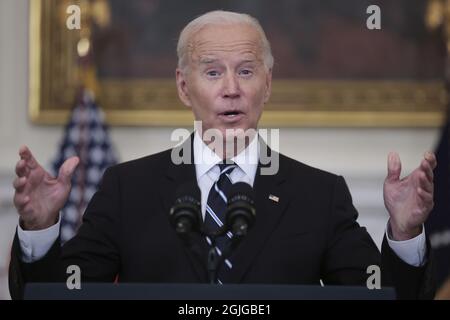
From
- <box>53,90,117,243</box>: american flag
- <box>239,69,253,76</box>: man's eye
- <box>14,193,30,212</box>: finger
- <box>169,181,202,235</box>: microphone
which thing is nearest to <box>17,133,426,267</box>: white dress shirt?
<box>14,193,30,212</box>: finger

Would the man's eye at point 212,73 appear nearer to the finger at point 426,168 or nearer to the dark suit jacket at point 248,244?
the dark suit jacket at point 248,244

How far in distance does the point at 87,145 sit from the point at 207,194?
296 centimetres

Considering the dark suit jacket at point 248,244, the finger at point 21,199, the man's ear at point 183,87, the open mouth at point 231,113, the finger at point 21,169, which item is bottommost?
the dark suit jacket at point 248,244

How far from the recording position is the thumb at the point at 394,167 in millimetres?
2721

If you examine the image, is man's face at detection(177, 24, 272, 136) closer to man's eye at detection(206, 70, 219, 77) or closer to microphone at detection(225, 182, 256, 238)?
man's eye at detection(206, 70, 219, 77)

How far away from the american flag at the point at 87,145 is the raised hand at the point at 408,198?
321cm

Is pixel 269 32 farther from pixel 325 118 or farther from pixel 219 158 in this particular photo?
pixel 219 158

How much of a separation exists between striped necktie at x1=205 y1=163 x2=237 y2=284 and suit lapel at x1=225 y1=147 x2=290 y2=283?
0.04 meters

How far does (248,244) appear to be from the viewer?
2850 millimetres

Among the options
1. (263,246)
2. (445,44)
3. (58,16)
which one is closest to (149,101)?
(58,16)

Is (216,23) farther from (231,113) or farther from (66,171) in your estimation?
(66,171)

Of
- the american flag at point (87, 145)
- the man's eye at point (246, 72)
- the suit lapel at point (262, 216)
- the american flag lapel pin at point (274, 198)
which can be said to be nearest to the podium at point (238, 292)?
the suit lapel at point (262, 216)

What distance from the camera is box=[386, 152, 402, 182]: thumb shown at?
272 centimetres

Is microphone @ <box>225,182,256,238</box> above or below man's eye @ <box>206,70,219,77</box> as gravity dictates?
below
